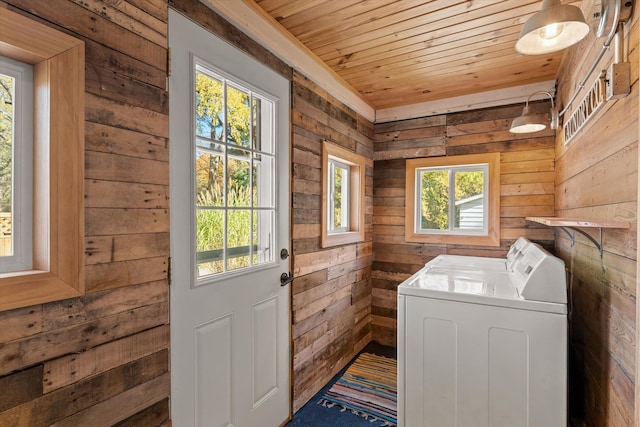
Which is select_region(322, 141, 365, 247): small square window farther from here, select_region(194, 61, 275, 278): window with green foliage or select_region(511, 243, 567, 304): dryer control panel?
select_region(511, 243, 567, 304): dryer control panel

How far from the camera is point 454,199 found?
303cm

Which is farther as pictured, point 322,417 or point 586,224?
point 322,417

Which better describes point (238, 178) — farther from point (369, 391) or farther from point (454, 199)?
point (454, 199)

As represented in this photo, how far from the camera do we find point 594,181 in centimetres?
146

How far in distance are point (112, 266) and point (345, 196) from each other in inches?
85.8

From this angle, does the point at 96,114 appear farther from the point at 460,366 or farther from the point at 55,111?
the point at 460,366

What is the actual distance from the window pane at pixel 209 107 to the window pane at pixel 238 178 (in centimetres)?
14

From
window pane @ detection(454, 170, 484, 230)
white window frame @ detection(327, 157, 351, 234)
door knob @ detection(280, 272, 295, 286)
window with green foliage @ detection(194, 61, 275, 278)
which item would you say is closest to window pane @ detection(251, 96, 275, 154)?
window with green foliage @ detection(194, 61, 275, 278)

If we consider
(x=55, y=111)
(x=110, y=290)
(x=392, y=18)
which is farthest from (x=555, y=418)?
(x=55, y=111)

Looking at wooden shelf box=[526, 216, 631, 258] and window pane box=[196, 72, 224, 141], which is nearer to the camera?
wooden shelf box=[526, 216, 631, 258]

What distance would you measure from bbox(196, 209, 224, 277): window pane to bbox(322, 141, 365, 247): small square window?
1.18 metres

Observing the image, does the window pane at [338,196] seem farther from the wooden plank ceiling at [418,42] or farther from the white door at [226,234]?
the white door at [226,234]

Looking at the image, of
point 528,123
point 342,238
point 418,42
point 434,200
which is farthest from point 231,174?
point 434,200

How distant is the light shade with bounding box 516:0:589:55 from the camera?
1.05 metres
